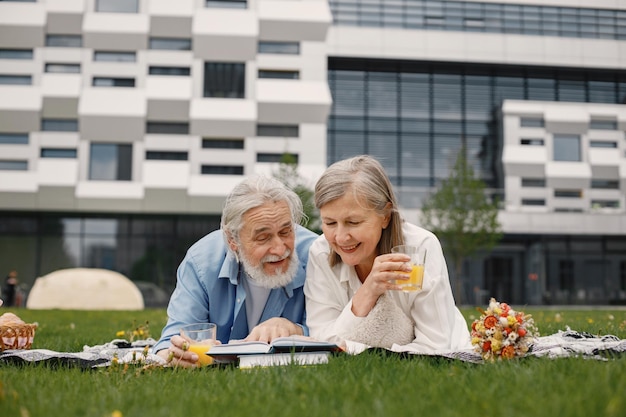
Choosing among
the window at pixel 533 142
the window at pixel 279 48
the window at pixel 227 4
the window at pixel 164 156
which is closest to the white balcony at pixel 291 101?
the window at pixel 279 48

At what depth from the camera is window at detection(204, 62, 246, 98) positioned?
2684 cm

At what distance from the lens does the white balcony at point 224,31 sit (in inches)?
1031

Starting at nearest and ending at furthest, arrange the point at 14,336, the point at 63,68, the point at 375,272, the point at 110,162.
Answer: the point at 375,272
the point at 14,336
the point at 110,162
the point at 63,68

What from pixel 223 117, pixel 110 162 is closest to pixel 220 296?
pixel 223 117

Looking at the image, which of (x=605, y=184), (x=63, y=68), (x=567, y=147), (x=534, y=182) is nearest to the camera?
(x=63, y=68)

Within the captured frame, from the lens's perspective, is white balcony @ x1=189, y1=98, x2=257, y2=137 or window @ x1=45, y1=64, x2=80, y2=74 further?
window @ x1=45, y1=64, x2=80, y2=74

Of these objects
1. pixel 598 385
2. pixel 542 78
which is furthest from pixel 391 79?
pixel 598 385

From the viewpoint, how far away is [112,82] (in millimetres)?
26828

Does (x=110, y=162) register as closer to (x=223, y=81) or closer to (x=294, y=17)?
(x=223, y=81)

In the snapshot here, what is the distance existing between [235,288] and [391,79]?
2741 cm

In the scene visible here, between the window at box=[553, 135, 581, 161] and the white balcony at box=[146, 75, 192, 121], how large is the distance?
1728 cm

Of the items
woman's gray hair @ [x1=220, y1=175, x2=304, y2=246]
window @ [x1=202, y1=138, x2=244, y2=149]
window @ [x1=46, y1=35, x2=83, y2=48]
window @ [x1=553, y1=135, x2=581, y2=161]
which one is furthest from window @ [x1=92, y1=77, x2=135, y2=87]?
woman's gray hair @ [x1=220, y1=175, x2=304, y2=246]

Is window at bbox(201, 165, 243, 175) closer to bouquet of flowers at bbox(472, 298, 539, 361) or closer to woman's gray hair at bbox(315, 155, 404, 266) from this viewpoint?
woman's gray hair at bbox(315, 155, 404, 266)

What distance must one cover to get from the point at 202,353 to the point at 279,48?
24868mm
